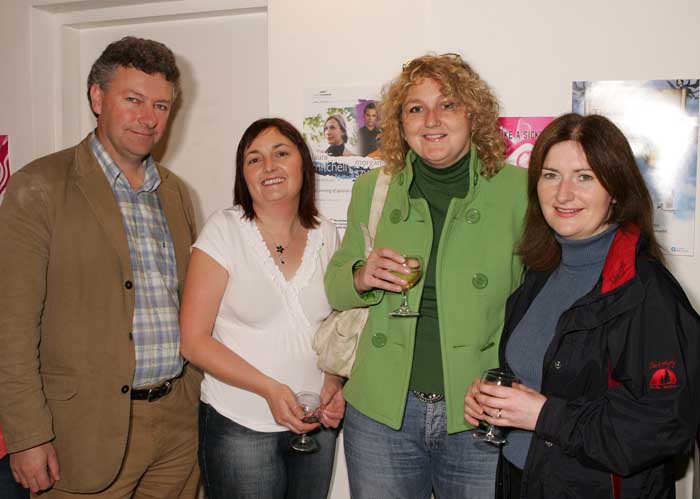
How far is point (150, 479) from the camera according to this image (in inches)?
95.8

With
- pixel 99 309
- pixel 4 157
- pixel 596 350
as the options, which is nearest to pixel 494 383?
pixel 596 350

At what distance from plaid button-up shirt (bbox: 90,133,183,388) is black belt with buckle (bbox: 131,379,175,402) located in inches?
0.9

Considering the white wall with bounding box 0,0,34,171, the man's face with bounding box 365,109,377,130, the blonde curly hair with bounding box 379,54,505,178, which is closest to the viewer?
the blonde curly hair with bounding box 379,54,505,178

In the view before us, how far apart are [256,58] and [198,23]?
1.25 ft

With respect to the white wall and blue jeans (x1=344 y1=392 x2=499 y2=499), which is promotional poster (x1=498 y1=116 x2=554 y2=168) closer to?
blue jeans (x1=344 y1=392 x2=499 y2=499)

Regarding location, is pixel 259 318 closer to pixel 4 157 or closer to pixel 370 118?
pixel 370 118

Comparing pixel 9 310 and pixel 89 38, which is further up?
pixel 89 38

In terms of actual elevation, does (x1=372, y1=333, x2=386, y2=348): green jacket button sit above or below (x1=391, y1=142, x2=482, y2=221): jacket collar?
below

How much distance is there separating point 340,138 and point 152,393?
133cm

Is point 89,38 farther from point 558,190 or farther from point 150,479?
point 558,190

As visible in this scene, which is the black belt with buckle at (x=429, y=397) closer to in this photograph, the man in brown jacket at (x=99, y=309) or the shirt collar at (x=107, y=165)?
the man in brown jacket at (x=99, y=309)

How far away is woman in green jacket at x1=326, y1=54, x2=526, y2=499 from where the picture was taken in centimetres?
197

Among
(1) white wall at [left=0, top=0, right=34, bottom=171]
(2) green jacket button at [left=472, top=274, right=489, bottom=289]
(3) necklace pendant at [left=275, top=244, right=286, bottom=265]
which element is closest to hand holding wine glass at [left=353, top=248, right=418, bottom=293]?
(2) green jacket button at [left=472, top=274, right=489, bottom=289]

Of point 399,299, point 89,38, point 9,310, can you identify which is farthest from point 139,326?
point 89,38
